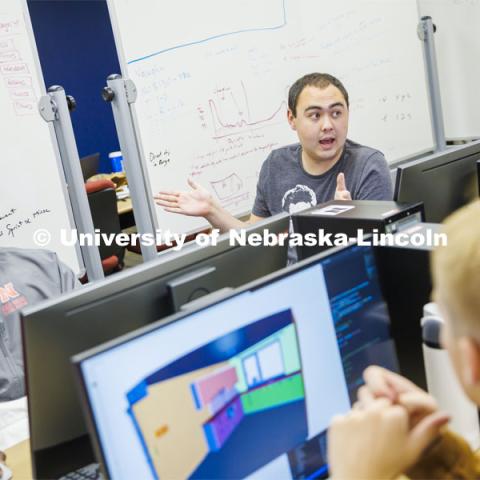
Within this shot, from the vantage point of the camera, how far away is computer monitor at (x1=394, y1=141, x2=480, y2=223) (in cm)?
161

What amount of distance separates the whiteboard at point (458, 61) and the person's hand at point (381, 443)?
3292 mm

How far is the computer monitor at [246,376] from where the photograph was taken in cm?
85

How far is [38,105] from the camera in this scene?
2.45m

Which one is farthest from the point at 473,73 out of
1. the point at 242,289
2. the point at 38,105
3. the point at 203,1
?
the point at 242,289

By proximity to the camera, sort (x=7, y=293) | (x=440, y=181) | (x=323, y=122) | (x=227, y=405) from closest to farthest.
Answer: (x=227, y=405), (x=440, y=181), (x=7, y=293), (x=323, y=122)

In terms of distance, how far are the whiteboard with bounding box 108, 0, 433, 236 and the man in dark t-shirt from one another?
0.39 m

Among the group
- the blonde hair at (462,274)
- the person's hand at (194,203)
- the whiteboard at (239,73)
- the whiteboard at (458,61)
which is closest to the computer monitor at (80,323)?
the blonde hair at (462,274)

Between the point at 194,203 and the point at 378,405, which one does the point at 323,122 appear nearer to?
the point at 194,203

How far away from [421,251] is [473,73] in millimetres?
2858

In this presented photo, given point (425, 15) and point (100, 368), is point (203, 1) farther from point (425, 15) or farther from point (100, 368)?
point (100, 368)

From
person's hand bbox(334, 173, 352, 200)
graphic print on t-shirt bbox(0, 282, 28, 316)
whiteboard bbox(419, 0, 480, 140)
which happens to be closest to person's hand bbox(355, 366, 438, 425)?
person's hand bbox(334, 173, 352, 200)

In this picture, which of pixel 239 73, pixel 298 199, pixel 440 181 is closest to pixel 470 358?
pixel 440 181

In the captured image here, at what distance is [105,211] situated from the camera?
3.47 meters

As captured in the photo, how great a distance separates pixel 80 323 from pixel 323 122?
153cm
